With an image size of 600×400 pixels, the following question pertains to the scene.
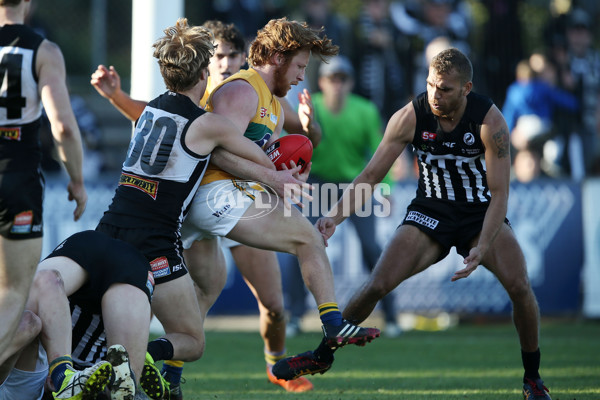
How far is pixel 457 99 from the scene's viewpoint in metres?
5.76

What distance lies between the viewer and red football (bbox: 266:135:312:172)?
5574 mm

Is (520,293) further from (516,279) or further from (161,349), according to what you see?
(161,349)

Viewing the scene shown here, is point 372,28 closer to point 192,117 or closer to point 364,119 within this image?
point 364,119

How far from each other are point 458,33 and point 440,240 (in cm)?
806

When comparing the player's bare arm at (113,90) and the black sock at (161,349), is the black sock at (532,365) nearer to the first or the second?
the black sock at (161,349)

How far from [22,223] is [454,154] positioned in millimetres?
2953

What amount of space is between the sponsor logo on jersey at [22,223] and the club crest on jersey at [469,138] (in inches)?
115

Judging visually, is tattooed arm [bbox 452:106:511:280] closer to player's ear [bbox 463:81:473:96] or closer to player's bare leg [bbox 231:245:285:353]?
player's ear [bbox 463:81:473:96]

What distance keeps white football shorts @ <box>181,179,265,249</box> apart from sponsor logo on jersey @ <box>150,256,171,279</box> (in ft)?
1.33

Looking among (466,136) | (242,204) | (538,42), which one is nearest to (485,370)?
(466,136)

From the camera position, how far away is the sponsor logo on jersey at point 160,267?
5.10 metres

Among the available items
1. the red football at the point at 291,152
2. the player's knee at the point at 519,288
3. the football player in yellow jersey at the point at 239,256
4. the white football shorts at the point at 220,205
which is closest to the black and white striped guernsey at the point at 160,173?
the white football shorts at the point at 220,205

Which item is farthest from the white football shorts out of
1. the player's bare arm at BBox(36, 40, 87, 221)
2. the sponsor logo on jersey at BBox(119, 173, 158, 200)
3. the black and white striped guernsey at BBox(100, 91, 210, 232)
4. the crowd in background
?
the crowd in background

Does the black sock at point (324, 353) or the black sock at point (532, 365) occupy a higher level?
the black sock at point (324, 353)
